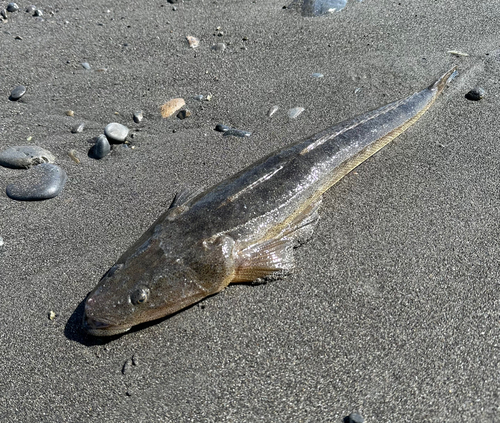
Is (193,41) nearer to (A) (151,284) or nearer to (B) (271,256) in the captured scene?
(B) (271,256)

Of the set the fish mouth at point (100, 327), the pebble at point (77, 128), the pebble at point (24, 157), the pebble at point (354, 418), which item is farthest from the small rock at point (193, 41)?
the pebble at point (354, 418)

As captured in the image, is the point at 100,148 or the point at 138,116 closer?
the point at 100,148

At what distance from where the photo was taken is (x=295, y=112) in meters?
5.04

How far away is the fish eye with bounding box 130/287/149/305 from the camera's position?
305 cm

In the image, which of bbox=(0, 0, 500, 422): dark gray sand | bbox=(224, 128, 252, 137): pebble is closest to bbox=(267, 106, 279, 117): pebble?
bbox=(0, 0, 500, 422): dark gray sand

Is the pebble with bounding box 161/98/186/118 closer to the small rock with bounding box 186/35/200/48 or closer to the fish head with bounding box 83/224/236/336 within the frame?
the small rock with bounding box 186/35/200/48

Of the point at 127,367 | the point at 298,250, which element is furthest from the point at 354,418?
the point at 127,367

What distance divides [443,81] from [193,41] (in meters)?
3.36

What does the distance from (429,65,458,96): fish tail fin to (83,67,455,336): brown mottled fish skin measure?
1469 millimetres

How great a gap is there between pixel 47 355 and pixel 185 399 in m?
1.05

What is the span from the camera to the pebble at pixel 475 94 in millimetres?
5137

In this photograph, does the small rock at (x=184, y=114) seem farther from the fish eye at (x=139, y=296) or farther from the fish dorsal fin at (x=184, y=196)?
the fish eye at (x=139, y=296)

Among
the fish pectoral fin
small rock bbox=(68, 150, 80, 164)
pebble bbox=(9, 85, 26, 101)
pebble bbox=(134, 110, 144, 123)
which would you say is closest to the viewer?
the fish pectoral fin

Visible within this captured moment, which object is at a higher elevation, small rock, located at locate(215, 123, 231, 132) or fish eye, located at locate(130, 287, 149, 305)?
fish eye, located at locate(130, 287, 149, 305)
